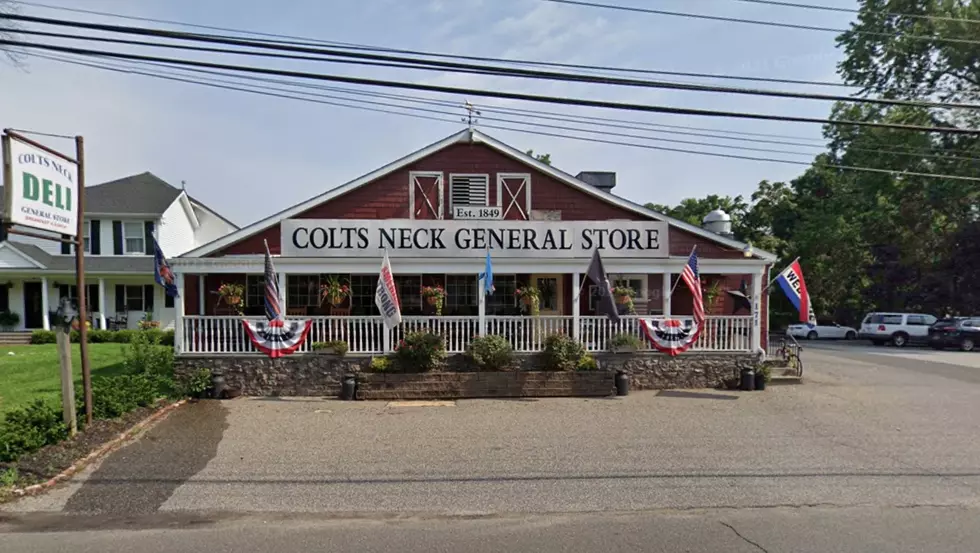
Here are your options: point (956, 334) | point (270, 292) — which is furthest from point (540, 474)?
point (956, 334)

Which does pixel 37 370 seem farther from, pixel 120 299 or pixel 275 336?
pixel 120 299

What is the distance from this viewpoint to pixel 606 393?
12.2m

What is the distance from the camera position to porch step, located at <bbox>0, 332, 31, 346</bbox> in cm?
2266

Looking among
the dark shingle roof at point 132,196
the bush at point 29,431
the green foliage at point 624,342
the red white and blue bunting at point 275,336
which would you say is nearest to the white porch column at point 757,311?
the green foliage at point 624,342

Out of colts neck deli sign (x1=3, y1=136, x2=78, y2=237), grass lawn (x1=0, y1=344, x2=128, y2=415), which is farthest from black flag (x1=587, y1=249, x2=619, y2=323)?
grass lawn (x1=0, y1=344, x2=128, y2=415)

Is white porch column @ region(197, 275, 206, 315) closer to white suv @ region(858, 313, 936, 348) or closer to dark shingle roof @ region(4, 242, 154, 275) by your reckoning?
dark shingle roof @ region(4, 242, 154, 275)

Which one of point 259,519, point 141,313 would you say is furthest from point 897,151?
point 141,313

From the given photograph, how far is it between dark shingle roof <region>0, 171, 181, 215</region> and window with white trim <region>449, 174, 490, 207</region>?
17484 mm

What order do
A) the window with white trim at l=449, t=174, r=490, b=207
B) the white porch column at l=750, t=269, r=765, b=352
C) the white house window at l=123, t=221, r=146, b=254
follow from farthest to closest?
1. the white house window at l=123, t=221, r=146, b=254
2. the window with white trim at l=449, t=174, r=490, b=207
3. the white porch column at l=750, t=269, r=765, b=352

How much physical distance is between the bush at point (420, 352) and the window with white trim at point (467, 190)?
3974mm

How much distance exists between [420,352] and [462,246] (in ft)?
10.2

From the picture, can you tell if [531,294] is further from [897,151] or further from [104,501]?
[897,151]

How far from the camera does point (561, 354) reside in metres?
12.4

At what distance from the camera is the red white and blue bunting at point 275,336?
12.4 metres
